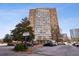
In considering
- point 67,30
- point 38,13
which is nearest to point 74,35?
point 67,30

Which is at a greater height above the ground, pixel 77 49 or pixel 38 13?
pixel 38 13

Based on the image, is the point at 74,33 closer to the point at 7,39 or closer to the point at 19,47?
the point at 19,47

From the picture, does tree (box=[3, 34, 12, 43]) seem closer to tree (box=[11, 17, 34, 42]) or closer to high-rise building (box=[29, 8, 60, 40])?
tree (box=[11, 17, 34, 42])

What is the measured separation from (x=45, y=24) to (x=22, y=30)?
1.33ft

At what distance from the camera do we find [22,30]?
29.8 ft

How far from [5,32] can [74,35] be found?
119cm

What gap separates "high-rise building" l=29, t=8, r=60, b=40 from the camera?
9.09 meters

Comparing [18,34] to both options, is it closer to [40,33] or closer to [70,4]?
[40,33]

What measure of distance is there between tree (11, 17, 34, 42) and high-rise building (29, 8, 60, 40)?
0.07 metres

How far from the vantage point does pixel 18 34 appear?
9.05 m

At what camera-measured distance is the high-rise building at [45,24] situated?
9086mm

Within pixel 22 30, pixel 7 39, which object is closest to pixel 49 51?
pixel 22 30

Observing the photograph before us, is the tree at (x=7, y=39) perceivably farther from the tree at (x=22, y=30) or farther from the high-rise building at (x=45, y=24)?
the high-rise building at (x=45, y=24)

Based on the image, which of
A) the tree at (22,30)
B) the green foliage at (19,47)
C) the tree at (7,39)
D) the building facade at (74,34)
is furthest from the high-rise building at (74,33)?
the tree at (7,39)
